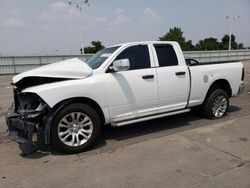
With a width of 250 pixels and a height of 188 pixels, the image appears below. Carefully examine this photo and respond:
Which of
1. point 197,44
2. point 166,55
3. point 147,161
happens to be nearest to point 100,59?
point 166,55

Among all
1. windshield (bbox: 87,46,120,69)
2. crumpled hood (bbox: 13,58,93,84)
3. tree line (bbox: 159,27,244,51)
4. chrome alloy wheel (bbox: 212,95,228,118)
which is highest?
tree line (bbox: 159,27,244,51)

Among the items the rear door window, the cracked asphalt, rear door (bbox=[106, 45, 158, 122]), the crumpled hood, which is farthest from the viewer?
the rear door window

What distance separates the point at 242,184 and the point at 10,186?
299 centimetres

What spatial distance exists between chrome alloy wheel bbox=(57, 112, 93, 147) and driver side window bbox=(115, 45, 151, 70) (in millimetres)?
1377

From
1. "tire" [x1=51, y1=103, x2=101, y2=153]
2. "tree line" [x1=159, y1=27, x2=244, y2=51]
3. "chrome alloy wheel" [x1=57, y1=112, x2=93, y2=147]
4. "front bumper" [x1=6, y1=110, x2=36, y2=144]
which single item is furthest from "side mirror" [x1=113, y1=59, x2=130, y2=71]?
"tree line" [x1=159, y1=27, x2=244, y2=51]

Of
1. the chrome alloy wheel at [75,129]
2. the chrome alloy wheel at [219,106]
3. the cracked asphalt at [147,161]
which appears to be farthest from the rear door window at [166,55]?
the chrome alloy wheel at [75,129]

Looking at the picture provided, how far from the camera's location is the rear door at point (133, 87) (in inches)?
192

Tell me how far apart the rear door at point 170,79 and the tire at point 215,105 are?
30.3 inches

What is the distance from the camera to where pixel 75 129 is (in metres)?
4.57

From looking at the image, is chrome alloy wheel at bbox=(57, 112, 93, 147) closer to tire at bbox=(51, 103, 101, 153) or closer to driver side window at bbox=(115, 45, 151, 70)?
tire at bbox=(51, 103, 101, 153)

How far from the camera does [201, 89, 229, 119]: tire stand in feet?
20.6

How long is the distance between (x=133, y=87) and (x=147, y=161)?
59.8 inches

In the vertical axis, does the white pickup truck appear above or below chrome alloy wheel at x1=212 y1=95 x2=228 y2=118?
above

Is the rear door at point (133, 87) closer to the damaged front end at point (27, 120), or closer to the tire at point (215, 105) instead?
the damaged front end at point (27, 120)
